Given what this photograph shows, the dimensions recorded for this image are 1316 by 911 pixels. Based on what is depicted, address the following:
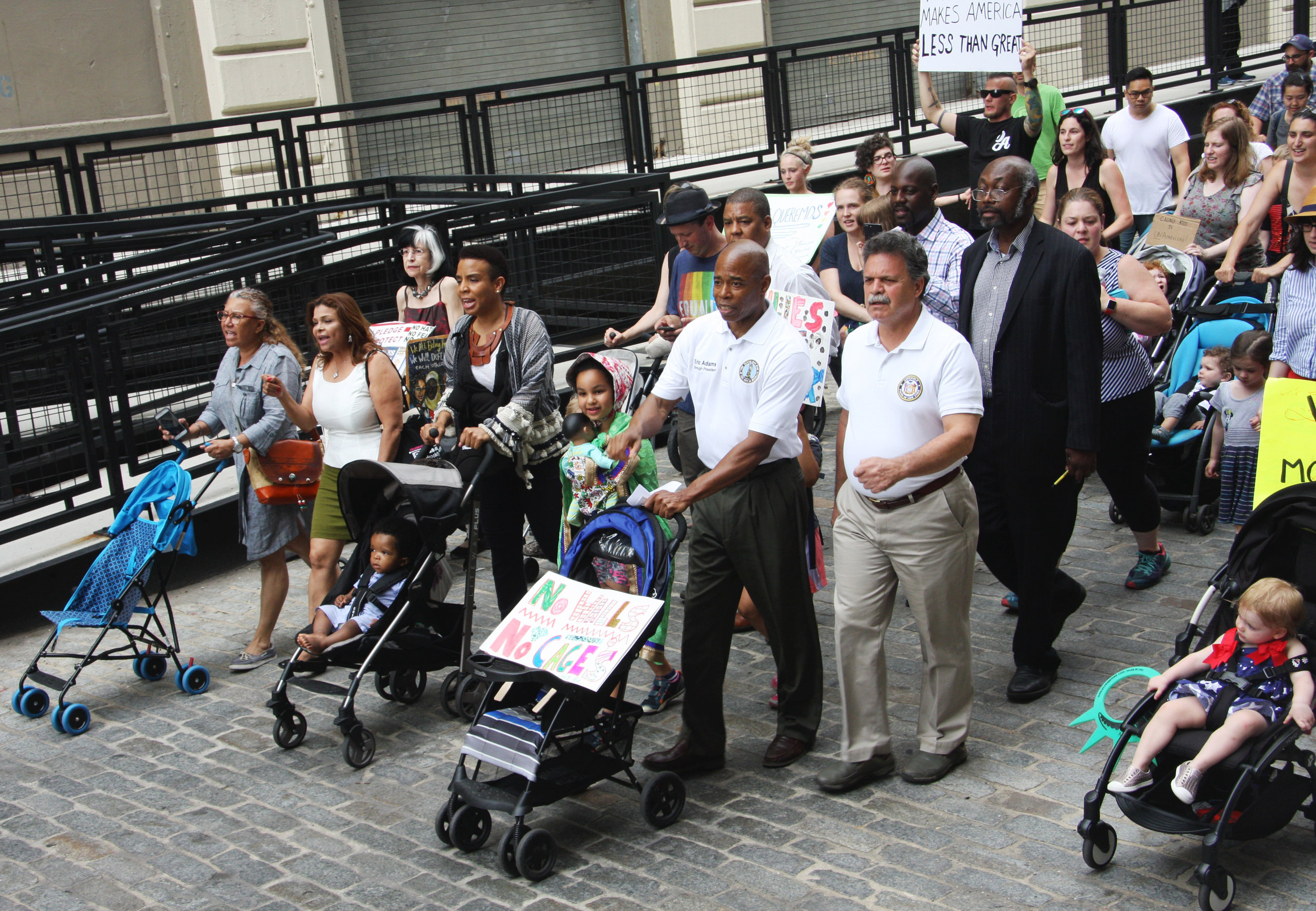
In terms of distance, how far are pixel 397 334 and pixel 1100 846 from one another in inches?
203

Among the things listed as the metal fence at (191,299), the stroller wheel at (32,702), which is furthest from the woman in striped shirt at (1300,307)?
the stroller wheel at (32,702)

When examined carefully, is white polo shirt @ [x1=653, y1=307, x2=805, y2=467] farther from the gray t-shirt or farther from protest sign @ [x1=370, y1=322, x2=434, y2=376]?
protest sign @ [x1=370, y1=322, x2=434, y2=376]

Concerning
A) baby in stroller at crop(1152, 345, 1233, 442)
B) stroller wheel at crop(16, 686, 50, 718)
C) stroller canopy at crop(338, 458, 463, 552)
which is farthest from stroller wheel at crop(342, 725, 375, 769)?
baby in stroller at crop(1152, 345, 1233, 442)

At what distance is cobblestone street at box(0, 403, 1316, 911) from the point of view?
14.6ft

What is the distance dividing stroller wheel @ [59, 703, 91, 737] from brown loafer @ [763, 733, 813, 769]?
3379mm

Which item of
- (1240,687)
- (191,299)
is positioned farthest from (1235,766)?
(191,299)

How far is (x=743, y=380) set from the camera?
16.8 ft

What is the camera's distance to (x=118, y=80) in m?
15.3

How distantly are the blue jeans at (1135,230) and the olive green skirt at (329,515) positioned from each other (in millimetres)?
7382

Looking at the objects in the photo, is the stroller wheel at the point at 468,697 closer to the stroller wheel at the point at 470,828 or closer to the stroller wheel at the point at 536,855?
the stroller wheel at the point at 470,828

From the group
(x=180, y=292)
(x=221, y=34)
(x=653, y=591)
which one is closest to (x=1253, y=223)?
(x=653, y=591)

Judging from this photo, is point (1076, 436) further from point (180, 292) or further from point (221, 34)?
point (221, 34)

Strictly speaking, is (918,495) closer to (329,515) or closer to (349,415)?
(349,415)

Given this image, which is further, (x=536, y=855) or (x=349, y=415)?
(x=349, y=415)
